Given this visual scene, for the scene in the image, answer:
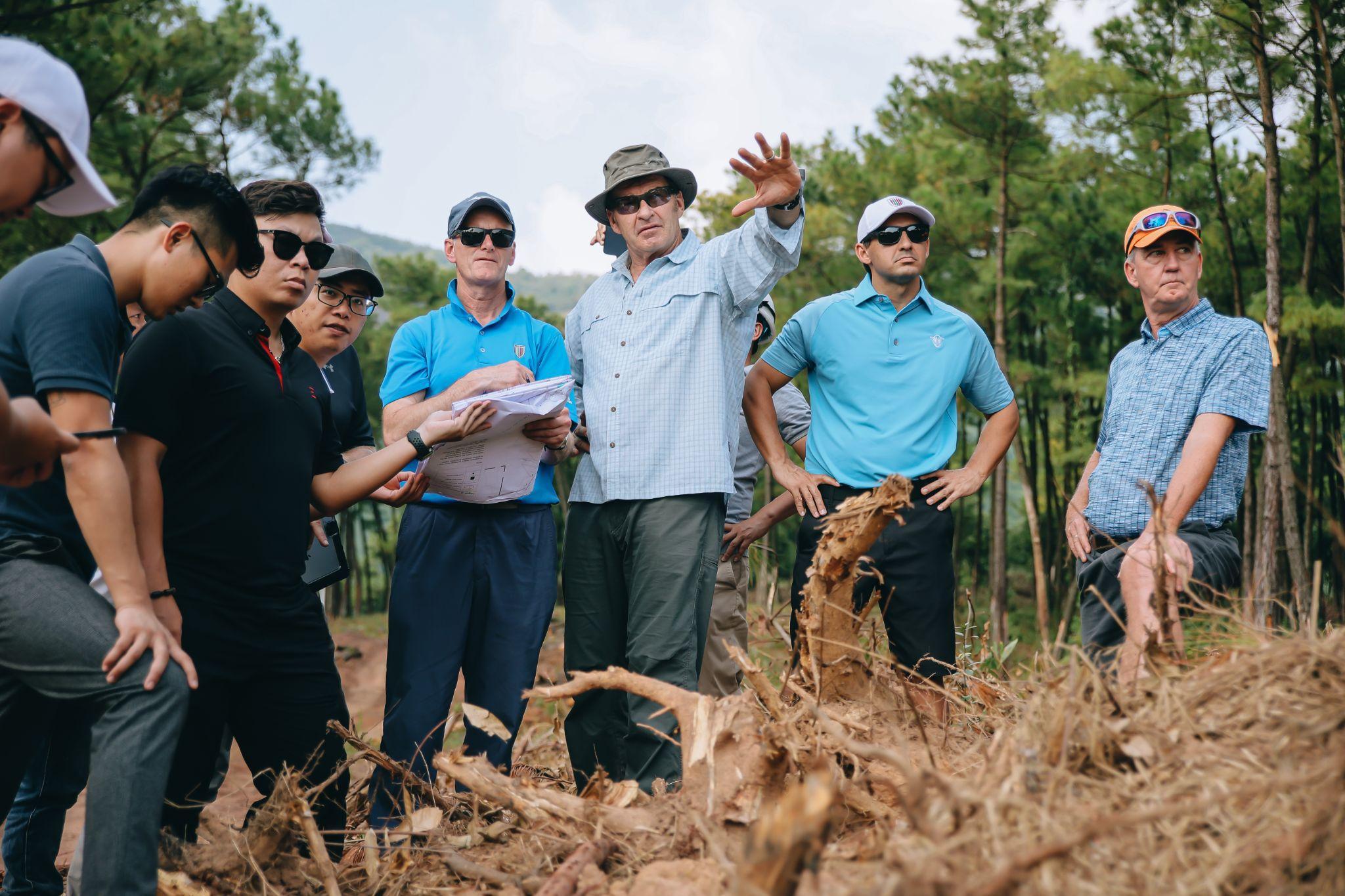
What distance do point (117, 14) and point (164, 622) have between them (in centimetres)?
1084

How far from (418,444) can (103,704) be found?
4.27ft

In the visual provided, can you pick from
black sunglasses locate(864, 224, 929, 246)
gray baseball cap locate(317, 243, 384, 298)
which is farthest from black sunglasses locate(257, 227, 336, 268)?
black sunglasses locate(864, 224, 929, 246)

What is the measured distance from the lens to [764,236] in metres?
3.74

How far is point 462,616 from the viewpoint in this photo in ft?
12.6

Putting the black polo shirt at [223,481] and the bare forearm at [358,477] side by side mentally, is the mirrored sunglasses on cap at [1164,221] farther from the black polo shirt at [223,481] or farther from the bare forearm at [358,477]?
the black polo shirt at [223,481]

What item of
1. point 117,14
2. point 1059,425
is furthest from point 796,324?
point 1059,425

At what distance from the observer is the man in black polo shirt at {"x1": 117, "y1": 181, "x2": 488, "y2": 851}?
277 cm

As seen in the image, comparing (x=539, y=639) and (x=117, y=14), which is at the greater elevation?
(x=117, y=14)

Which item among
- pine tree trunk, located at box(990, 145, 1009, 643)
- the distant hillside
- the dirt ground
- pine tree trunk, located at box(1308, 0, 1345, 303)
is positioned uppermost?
the distant hillside

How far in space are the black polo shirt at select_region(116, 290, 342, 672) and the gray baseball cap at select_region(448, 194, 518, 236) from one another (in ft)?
4.37

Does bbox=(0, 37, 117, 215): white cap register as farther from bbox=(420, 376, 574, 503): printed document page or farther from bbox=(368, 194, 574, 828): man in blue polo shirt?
bbox=(368, 194, 574, 828): man in blue polo shirt

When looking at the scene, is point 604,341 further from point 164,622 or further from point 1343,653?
point 1343,653

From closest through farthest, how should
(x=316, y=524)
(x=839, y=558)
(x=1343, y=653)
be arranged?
(x=1343, y=653)
(x=839, y=558)
(x=316, y=524)

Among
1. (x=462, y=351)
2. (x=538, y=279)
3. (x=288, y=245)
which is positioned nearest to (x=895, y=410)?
(x=462, y=351)
